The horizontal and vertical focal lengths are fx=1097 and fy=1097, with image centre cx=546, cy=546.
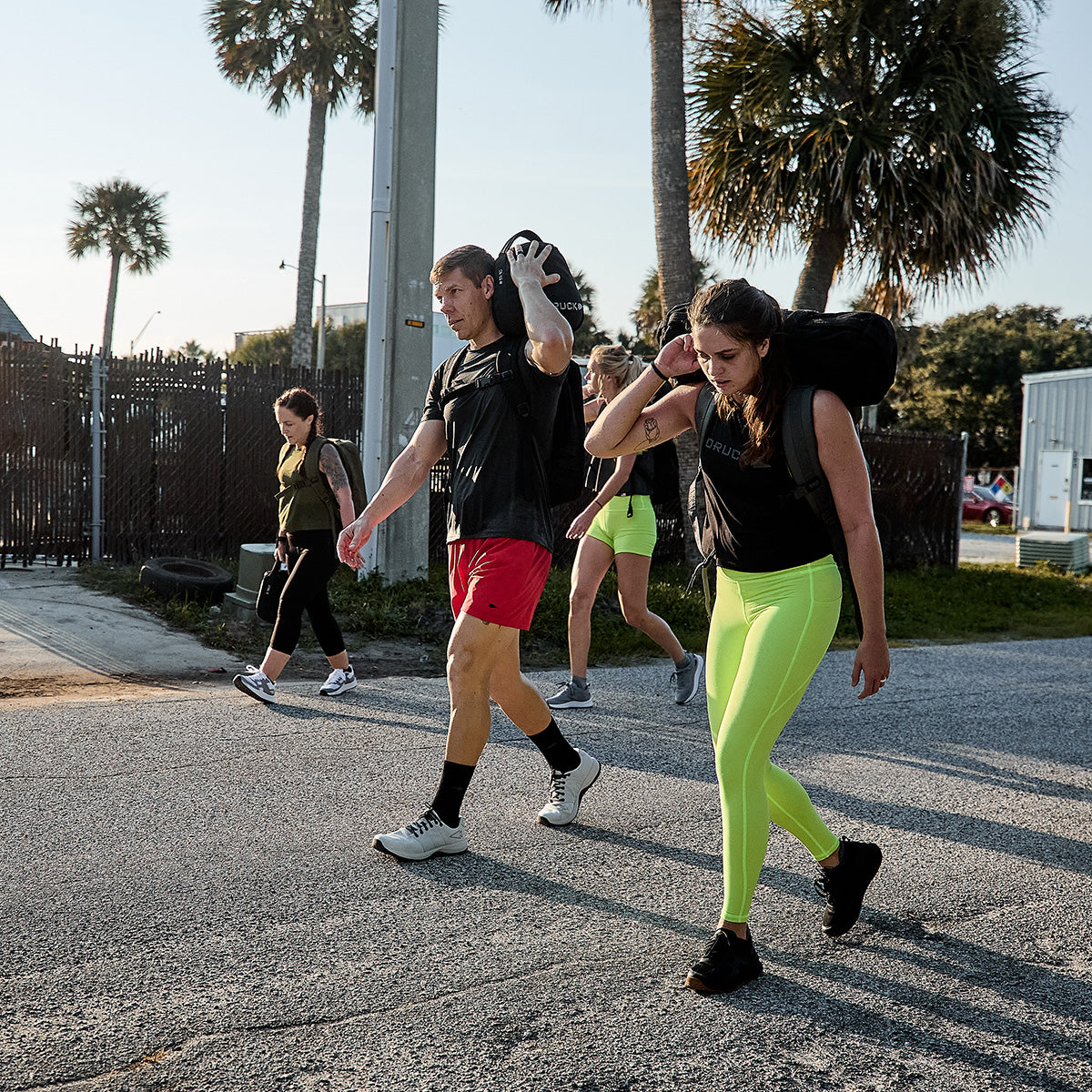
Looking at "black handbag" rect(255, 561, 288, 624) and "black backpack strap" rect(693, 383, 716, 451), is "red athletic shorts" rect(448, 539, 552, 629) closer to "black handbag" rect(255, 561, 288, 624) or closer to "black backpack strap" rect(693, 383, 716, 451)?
"black backpack strap" rect(693, 383, 716, 451)

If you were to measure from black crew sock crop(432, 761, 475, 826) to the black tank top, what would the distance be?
1.31 m

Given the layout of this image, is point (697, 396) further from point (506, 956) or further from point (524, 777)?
point (524, 777)

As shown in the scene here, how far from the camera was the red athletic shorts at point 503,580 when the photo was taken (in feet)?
12.4

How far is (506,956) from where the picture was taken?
3.07 meters

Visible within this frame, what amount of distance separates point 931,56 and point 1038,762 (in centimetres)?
1156

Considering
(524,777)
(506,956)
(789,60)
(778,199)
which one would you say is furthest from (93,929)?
(789,60)

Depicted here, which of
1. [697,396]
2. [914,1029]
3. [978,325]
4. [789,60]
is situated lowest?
[914,1029]

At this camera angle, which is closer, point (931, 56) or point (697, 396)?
point (697, 396)

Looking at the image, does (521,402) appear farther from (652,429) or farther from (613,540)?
(613,540)

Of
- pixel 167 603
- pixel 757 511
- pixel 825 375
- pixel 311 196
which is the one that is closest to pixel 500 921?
pixel 757 511

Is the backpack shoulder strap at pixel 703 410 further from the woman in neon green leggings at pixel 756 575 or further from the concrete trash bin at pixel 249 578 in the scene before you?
the concrete trash bin at pixel 249 578

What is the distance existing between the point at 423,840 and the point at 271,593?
3.18 m

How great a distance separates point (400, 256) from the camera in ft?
33.6

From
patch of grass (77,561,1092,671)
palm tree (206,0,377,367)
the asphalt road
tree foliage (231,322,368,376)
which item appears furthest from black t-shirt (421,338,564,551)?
tree foliage (231,322,368,376)
